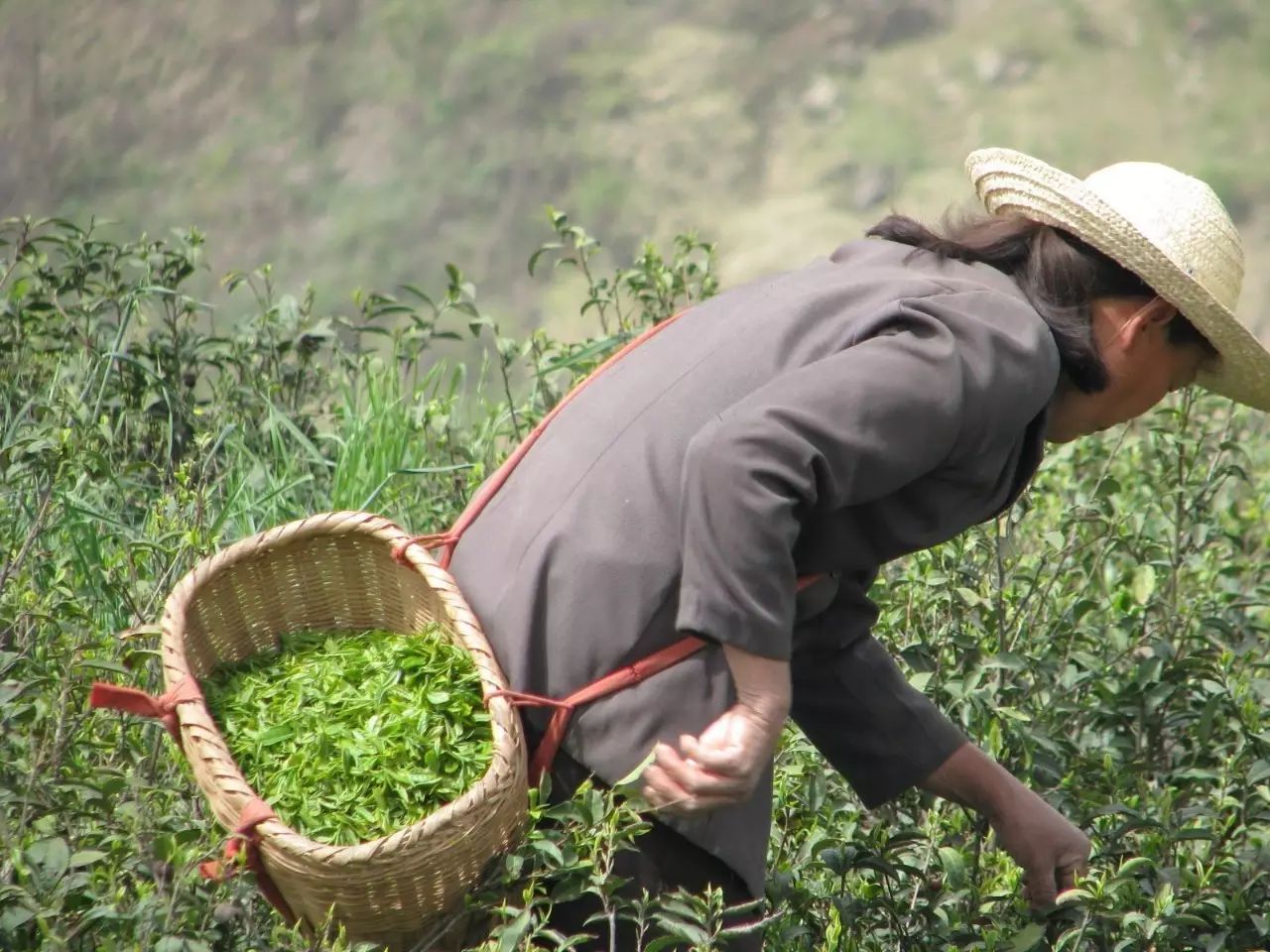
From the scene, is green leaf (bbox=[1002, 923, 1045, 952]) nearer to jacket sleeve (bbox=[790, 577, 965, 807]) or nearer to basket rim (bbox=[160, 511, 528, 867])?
jacket sleeve (bbox=[790, 577, 965, 807])

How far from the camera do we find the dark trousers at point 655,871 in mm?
2195

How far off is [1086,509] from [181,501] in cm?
170

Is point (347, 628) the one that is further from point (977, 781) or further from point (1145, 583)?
point (1145, 583)

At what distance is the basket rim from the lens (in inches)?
74.8

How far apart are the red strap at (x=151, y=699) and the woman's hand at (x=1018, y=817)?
1.10m

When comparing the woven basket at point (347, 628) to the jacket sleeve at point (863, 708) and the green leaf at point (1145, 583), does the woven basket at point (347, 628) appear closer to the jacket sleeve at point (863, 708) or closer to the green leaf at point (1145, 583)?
the jacket sleeve at point (863, 708)

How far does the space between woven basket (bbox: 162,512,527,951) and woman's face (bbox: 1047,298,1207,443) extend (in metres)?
0.87

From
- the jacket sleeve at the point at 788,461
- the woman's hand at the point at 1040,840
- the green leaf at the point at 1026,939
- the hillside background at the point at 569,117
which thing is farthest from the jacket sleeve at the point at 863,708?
the hillside background at the point at 569,117

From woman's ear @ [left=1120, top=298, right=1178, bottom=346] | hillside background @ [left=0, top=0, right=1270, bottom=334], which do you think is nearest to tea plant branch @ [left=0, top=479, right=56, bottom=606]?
woman's ear @ [left=1120, top=298, right=1178, bottom=346]

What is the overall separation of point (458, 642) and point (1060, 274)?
95cm

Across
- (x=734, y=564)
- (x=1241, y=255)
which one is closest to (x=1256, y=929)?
(x=1241, y=255)

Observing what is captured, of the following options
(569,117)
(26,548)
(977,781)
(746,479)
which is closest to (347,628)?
(26,548)

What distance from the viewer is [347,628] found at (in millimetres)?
2395

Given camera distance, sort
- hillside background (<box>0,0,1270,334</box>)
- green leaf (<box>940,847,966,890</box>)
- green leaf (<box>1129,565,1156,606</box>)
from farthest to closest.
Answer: hillside background (<box>0,0,1270,334</box>), green leaf (<box>1129,565,1156,606</box>), green leaf (<box>940,847,966,890</box>)
